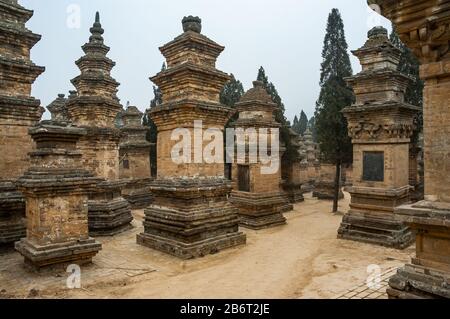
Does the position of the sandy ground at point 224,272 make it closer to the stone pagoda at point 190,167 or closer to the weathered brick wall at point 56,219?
the stone pagoda at point 190,167

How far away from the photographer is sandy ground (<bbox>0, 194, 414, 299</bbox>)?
7590 millimetres

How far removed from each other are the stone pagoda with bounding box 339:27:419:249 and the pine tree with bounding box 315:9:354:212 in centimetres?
462

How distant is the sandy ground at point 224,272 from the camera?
24.9 feet


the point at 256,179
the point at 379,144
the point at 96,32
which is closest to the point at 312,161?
the point at 256,179

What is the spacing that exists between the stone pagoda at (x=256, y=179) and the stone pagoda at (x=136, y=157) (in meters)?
8.87

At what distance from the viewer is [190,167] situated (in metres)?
11.2

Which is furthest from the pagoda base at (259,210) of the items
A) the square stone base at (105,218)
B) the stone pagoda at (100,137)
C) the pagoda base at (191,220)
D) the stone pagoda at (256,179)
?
the square stone base at (105,218)

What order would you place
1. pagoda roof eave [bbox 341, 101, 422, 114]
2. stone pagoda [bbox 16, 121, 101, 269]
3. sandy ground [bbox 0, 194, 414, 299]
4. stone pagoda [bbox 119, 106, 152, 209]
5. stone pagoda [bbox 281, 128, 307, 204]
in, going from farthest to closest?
stone pagoda [bbox 281, 128, 307, 204], stone pagoda [bbox 119, 106, 152, 209], pagoda roof eave [bbox 341, 101, 422, 114], stone pagoda [bbox 16, 121, 101, 269], sandy ground [bbox 0, 194, 414, 299]

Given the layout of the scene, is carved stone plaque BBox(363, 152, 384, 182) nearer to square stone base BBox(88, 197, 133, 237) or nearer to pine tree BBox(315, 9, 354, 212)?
pine tree BBox(315, 9, 354, 212)

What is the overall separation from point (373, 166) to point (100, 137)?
432 inches

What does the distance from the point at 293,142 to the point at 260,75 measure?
6.97m

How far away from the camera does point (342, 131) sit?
20016mm

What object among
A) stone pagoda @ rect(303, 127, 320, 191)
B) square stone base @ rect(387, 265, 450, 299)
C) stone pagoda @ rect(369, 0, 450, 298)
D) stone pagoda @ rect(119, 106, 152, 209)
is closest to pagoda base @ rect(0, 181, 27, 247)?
square stone base @ rect(387, 265, 450, 299)
